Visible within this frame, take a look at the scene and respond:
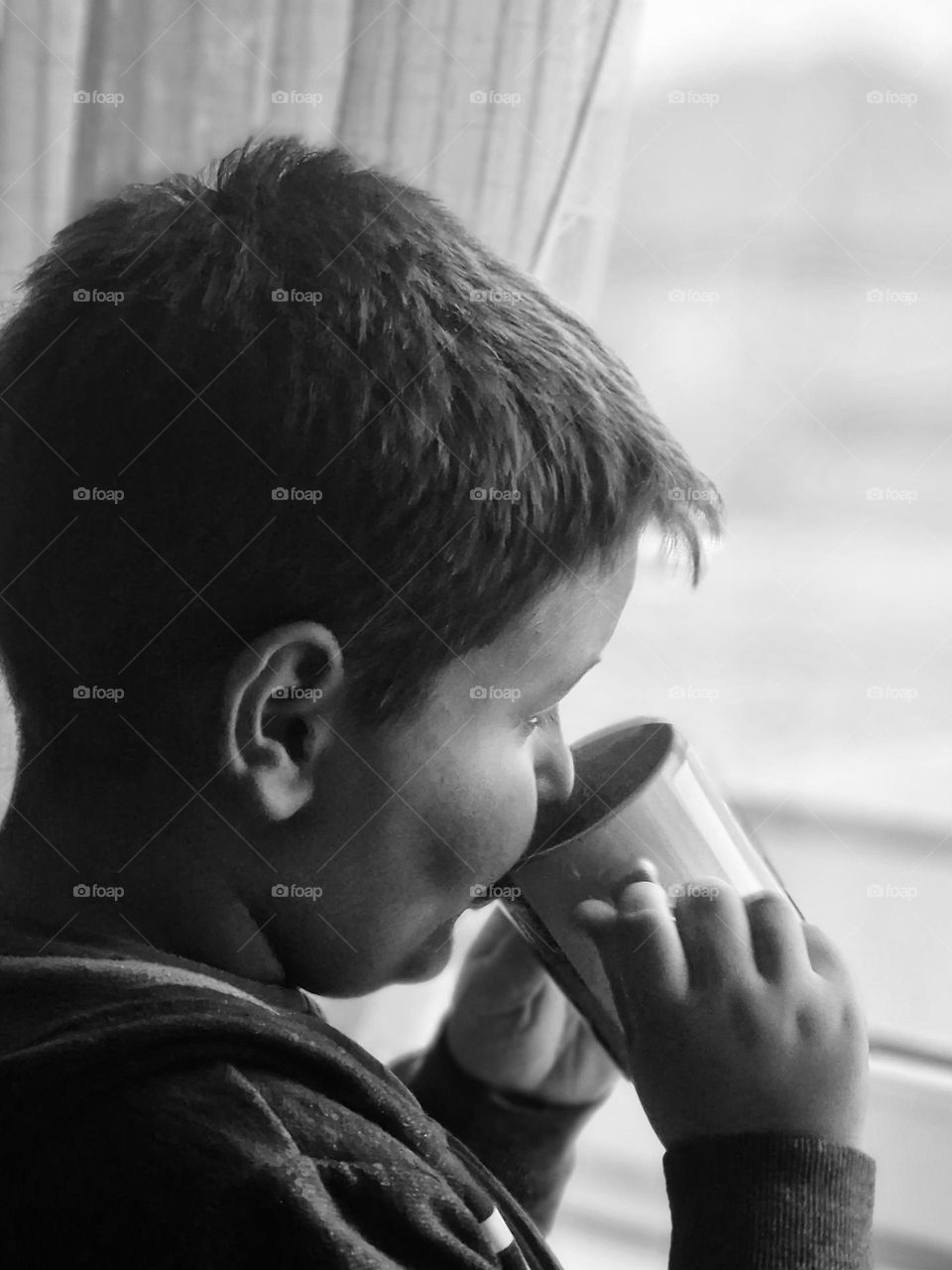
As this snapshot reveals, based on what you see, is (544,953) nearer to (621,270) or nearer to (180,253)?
(180,253)

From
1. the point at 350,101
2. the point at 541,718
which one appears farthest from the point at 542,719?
the point at 350,101

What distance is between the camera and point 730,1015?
0.59 m

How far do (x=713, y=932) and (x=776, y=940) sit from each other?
1.2 inches

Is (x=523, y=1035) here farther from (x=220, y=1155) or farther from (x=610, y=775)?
(x=220, y=1155)

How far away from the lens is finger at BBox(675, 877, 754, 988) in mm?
601

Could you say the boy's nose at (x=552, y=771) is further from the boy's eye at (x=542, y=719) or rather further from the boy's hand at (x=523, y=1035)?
the boy's hand at (x=523, y=1035)

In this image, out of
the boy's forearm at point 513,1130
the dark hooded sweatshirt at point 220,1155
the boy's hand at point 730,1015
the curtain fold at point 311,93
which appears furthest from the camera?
the curtain fold at point 311,93

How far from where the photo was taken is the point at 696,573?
0.68 metres

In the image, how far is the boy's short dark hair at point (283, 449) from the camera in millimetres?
547

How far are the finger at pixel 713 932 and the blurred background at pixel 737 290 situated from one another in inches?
21.5

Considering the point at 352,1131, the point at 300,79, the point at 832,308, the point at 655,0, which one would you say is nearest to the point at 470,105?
the point at 300,79

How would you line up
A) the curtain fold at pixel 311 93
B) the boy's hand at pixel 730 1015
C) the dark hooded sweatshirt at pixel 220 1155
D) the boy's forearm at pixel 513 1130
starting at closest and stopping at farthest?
1. the dark hooded sweatshirt at pixel 220 1155
2. the boy's hand at pixel 730 1015
3. the boy's forearm at pixel 513 1130
4. the curtain fold at pixel 311 93

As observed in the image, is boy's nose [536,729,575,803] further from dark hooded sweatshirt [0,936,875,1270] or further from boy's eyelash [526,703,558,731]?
dark hooded sweatshirt [0,936,875,1270]

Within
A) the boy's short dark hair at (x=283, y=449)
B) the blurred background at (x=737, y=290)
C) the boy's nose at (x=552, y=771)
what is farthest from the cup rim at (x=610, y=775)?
the blurred background at (x=737, y=290)
